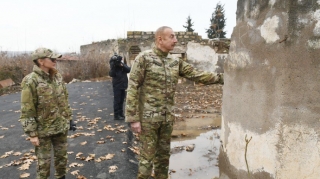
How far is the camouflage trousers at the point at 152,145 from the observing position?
115 inches

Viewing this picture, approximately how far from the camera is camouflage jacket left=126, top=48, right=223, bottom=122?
9.43 ft

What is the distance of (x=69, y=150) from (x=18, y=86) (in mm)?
12070

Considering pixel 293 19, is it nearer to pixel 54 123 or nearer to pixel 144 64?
pixel 144 64

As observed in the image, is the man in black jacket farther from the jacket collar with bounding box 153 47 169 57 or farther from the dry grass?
the dry grass

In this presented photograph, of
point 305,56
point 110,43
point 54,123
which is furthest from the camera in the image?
point 110,43

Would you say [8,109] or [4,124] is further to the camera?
[8,109]

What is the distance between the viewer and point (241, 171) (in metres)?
3.23

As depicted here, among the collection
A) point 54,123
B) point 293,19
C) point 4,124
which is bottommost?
point 4,124

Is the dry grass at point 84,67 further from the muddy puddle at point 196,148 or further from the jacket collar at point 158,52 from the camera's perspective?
the jacket collar at point 158,52

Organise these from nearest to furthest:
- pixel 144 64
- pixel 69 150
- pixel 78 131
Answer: pixel 144 64 → pixel 69 150 → pixel 78 131

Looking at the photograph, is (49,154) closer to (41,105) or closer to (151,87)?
(41,105)

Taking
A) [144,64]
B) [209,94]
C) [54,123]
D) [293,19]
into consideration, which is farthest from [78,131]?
[209,94]

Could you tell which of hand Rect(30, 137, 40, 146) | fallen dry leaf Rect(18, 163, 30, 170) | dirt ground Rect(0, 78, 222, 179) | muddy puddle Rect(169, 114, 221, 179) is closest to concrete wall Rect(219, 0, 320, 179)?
muddy puddle Rect(169, 114, 221, 179)

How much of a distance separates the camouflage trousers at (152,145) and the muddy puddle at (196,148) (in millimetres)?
1318
